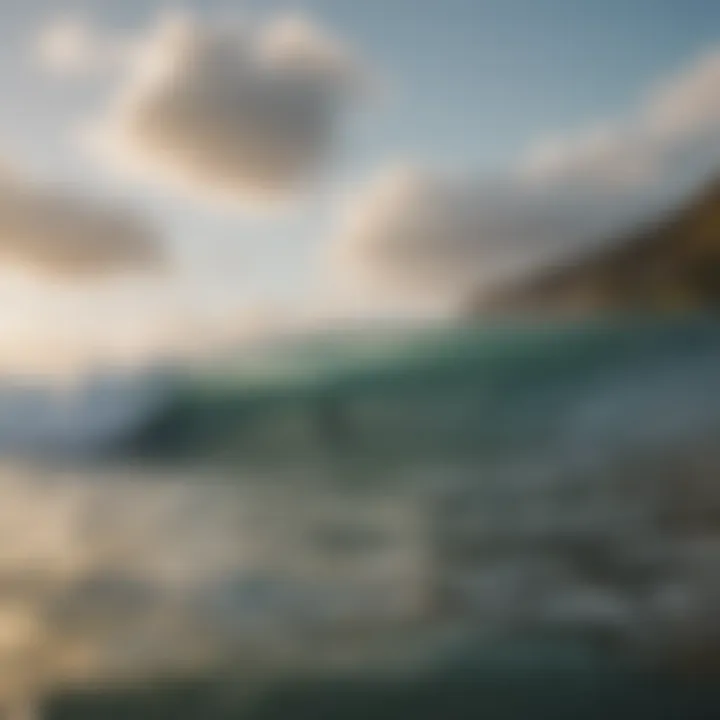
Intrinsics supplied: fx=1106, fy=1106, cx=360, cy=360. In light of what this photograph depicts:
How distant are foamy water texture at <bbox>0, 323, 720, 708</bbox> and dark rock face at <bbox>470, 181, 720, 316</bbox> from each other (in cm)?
4

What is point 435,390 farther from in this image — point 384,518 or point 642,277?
point 642,277

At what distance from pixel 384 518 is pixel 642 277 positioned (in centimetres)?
51

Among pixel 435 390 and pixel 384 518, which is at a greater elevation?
pixel 435 390

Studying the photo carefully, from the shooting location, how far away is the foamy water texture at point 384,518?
1518 millimetres

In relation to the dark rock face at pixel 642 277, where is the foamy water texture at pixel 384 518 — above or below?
below

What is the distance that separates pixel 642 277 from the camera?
161 centimetres

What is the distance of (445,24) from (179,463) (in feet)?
2.51

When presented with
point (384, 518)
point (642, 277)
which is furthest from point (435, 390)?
point (642, 277)

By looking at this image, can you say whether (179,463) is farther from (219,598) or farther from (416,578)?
(416,578)

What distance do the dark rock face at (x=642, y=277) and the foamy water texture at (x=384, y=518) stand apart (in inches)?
1.8

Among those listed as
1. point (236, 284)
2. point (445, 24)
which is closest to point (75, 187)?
point (236, 284)

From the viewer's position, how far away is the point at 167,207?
65.1 inches

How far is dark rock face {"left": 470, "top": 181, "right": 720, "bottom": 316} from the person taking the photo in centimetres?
160

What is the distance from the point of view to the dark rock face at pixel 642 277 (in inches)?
62.9
